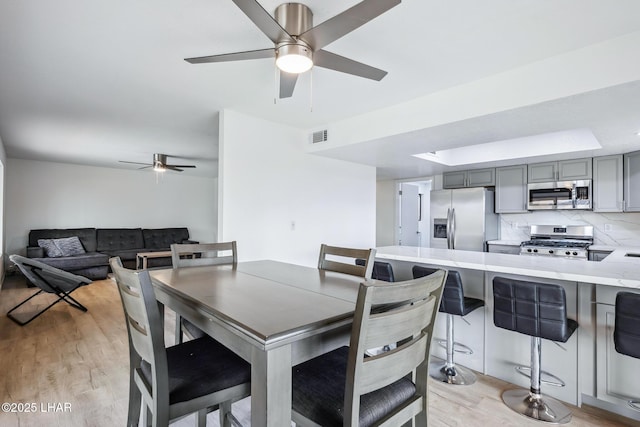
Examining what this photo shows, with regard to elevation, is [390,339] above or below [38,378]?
Result: above

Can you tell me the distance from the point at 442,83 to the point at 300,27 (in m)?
1.44

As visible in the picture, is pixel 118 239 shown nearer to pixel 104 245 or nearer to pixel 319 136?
pixel 104 245

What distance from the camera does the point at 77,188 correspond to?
6785 millimetres

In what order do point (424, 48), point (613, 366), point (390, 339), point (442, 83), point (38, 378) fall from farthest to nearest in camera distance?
point (442, 83) < point (38, 378) < point (424, 48) < point (613, 366) < point (390, 339)

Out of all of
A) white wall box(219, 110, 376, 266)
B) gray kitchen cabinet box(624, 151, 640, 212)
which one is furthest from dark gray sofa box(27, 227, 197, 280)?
→ gray kitchen cabinet box(624, 151, 640, 212)

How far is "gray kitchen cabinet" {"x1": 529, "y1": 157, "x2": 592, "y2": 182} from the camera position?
427 cm

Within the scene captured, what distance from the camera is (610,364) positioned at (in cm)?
196

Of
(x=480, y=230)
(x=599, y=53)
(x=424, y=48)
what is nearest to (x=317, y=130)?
(x=424, y=48)

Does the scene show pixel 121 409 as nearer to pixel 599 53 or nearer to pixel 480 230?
pixel 599 53

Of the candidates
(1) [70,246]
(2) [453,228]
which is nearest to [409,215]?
(2) [453,228]

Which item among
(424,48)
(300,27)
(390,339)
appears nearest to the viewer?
(390,339)

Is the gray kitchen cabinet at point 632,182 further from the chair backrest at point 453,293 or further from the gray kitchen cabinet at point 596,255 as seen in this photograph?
the chair backrest at point 453,293

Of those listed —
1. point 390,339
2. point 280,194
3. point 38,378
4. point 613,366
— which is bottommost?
point 38,378

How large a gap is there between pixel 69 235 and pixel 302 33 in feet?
22.8
